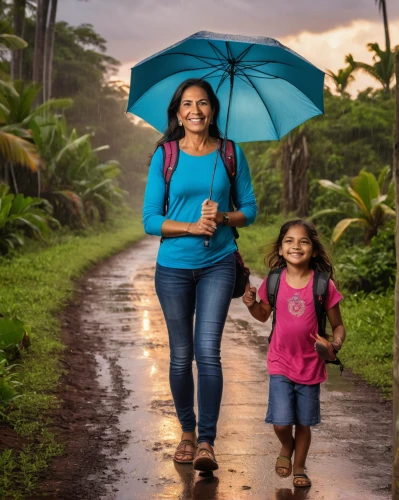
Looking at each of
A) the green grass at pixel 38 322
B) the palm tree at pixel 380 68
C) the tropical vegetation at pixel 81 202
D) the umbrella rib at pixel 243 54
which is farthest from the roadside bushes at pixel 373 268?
the palm tree at pixel 380 68

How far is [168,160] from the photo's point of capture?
402cm

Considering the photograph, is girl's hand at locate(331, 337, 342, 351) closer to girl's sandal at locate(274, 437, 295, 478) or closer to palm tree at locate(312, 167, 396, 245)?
girl's sandal at locate(274, 437, 295, 478)

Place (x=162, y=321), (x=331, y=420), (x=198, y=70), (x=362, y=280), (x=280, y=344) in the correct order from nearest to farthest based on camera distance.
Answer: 1. (x=280, y=344)
2. (x=198, y=70)
3. (x=331, y=420)
4. (x=162, y=321)
5. (x=362, y=280)

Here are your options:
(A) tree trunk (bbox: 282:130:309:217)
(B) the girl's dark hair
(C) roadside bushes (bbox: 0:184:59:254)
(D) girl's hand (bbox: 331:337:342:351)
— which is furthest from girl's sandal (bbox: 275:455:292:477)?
(A) tree trunk (bbox: 282:130:309:217)

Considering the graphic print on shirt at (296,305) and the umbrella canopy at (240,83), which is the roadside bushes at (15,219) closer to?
the umbrella canopy at (240,83)

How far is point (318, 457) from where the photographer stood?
446cm

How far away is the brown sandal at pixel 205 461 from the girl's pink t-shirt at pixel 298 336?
572 millimetres

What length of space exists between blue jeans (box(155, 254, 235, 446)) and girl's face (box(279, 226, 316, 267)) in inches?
12.5

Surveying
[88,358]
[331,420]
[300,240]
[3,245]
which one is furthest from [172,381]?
[3,245]

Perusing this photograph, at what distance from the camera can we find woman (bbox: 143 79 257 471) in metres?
3.98

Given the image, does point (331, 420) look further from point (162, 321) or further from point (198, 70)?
point (162, 321)

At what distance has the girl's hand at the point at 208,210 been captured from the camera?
3803mm

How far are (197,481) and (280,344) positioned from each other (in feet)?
2.83

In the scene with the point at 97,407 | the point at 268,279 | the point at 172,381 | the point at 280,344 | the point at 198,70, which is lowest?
the point at 97,407
